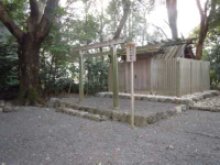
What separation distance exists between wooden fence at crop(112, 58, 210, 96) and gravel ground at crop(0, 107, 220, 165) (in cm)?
282

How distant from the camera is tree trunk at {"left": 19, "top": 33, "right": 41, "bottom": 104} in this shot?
9695mm

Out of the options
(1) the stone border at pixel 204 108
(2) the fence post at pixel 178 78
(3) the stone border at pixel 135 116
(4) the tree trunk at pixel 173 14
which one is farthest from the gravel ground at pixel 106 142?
(4) the tree trunk at pixel 173 14

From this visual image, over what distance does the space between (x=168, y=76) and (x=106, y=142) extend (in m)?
6.09

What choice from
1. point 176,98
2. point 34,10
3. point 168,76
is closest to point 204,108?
point 176,98

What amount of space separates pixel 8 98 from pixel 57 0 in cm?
536

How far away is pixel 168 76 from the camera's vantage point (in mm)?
10156

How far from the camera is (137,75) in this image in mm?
11750

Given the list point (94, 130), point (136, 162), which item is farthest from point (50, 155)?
point (94, 130)

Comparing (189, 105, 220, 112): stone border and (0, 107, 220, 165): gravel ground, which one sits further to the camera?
(189, 105, 220, 112): stone border

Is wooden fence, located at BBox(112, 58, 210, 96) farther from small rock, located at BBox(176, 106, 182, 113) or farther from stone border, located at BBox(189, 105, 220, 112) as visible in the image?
small rock, located at BBox(176, 106, 182, 113)

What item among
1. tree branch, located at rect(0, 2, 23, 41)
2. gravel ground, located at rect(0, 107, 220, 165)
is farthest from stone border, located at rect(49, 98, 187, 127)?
tree branch, located at rect(0, 2, 23, 41)

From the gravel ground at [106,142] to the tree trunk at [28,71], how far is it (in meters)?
2.52

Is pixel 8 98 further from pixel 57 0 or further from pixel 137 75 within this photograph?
pixel 137 75

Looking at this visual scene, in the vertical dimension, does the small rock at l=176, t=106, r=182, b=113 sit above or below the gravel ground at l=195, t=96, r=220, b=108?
below
